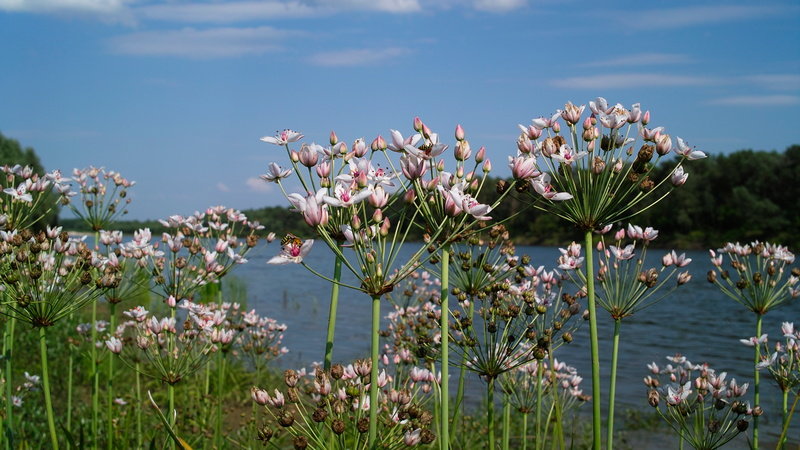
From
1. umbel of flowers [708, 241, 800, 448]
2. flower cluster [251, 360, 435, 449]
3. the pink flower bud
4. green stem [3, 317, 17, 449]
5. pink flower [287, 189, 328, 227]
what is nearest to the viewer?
pink flower [287, 189, 328, 227]

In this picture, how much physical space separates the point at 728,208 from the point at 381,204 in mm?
102575

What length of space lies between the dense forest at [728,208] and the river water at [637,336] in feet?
174

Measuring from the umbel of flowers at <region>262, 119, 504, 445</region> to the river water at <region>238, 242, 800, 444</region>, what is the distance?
23.8 feet

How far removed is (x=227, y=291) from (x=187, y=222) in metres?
13.9

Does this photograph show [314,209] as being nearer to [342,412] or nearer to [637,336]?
[342,412]

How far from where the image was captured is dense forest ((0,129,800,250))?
285 feet

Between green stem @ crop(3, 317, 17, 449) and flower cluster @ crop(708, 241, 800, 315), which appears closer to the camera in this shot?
green stem @ crop(3, 317, 17, 449)

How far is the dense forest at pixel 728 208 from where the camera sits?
8675 cm

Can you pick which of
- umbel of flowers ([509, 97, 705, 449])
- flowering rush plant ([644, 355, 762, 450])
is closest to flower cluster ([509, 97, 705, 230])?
umbel of flowers ([509, 97, 705, 449])

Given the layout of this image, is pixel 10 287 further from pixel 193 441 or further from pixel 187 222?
pixel 193 441

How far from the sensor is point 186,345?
4680 mm

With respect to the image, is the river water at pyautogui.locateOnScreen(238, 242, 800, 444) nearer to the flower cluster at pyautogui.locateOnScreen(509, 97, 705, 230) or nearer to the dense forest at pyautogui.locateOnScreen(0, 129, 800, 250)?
the flower cluster at pyautogui.locateOnScreen(509, 97, 705, 230)

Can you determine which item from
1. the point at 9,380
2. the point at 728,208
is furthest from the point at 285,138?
the point at 728,208

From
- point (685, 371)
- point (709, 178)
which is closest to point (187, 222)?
point (685, 371)
